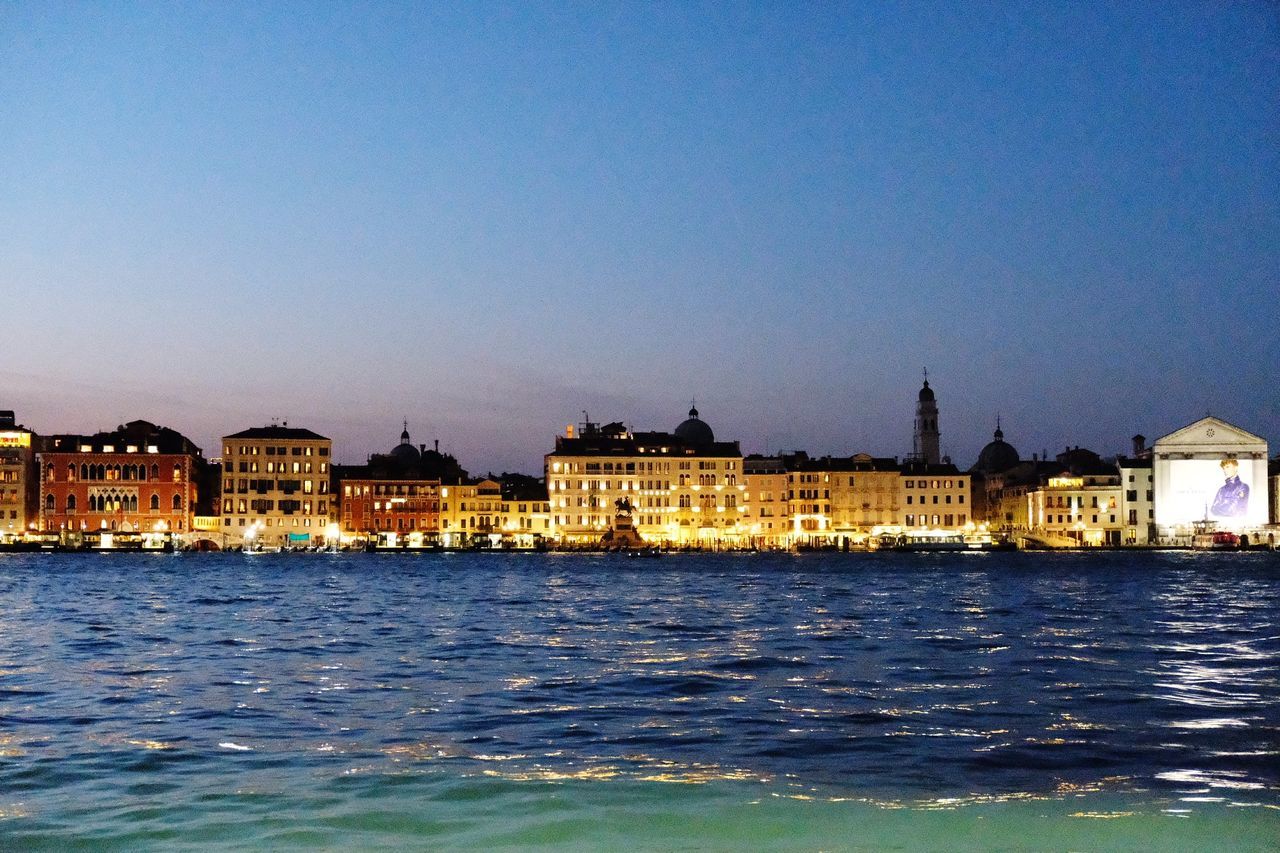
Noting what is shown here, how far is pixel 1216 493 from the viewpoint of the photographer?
4188 inches

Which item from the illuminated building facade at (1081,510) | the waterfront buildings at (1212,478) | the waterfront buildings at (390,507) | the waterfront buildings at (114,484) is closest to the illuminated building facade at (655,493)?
the waterfront buildings at (390,507)

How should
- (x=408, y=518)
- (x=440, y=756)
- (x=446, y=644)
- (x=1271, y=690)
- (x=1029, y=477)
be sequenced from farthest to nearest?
(x=1029, y=477)
(x=408, y=518)
(x=446, y=644)
(x=1271, y=690)
(x=440, y=756)

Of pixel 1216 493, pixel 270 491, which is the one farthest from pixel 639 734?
pixel 1216 493

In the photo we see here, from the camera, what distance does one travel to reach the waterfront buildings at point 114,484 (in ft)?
339

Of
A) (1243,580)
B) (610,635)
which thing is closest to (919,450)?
(1243,580)

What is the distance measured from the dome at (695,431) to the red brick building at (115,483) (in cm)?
4271

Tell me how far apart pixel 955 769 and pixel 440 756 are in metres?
3.90

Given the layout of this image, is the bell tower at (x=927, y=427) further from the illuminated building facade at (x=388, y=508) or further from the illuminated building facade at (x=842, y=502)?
the illuminated building facade at (x=388, y=508)

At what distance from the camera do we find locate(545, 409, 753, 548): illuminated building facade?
112375mm

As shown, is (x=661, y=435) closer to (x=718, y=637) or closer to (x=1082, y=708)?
(x=718, y=637)

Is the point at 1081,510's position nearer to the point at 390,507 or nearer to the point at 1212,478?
the point at 1212,478

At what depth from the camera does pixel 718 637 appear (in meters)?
23.1

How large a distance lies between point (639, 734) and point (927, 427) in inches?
5238

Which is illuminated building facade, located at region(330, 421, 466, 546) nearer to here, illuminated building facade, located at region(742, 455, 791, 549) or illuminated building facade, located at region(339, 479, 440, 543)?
illuminated building facade, located at region(339, 479, 440, 543)
